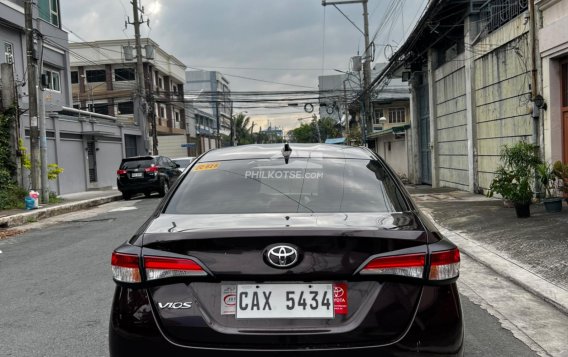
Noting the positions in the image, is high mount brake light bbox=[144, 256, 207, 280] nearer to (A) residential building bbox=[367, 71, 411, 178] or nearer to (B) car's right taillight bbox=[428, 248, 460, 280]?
(B) car's right taillight bbox=[428, 248, 460, 280]

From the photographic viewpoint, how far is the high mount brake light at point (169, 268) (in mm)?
2311

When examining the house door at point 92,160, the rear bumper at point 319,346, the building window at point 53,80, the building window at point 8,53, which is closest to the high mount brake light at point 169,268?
the rear bumper at point 319,346

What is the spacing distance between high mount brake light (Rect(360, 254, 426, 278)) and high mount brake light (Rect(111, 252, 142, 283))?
1.00 meters

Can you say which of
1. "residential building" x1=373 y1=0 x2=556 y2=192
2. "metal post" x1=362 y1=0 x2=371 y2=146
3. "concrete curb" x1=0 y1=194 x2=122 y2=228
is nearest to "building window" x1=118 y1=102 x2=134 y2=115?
"metal post" x1=362 y1=0 x2=371 y2=146

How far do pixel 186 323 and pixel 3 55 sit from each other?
2086 centimetres

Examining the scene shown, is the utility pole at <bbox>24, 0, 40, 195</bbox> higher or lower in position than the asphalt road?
higher

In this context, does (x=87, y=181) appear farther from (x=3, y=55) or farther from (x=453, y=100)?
(x=453, y=100)

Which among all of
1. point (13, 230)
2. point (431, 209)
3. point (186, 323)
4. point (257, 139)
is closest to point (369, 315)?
point (186, 323)

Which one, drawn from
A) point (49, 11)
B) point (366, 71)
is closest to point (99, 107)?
point (49, 11)

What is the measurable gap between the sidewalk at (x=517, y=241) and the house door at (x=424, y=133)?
385 inches

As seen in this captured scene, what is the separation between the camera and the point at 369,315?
7.38 feet

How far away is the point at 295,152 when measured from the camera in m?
3.56

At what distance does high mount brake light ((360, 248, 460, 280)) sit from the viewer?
229 cm

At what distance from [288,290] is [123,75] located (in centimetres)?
4724
